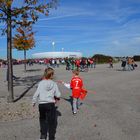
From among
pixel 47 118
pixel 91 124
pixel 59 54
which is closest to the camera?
pixel 47 118

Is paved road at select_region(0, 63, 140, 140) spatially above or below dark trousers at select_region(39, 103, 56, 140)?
below

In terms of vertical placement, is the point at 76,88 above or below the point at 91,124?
above

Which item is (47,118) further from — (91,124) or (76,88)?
(76,88)

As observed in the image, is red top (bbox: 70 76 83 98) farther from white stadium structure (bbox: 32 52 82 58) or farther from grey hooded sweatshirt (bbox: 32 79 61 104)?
white stadium structure (bbox: 32 52 82 58)

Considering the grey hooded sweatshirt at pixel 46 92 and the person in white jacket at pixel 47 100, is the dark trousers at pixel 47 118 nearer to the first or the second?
the person in white jacket at pixel 47 100

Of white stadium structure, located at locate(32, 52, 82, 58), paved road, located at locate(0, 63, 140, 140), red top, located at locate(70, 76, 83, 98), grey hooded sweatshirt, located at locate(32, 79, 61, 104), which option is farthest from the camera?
white stadium structure, located at locate(32, 52, 82, 58)

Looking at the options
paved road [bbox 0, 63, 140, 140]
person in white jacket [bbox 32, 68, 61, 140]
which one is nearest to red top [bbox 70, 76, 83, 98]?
paved road [bbox 0, 63, 140, 140]

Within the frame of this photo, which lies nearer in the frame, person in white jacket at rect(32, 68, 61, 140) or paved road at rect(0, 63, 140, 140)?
person in white jacket at rect(32, 68, 61, 140)

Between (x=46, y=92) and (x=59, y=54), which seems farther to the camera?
(x=59, y=54)

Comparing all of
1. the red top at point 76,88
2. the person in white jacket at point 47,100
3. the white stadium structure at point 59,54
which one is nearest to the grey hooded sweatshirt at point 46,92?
the person in white jacket at point 47,100

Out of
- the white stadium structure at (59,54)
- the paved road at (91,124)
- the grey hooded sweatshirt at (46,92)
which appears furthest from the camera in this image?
the white stadium structure at (59,54)

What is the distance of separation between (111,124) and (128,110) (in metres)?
2.11

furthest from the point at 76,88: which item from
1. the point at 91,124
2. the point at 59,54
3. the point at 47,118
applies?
the point at 59,54

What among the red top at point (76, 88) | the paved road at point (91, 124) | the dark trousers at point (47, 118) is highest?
the red top at point (76, 88)
